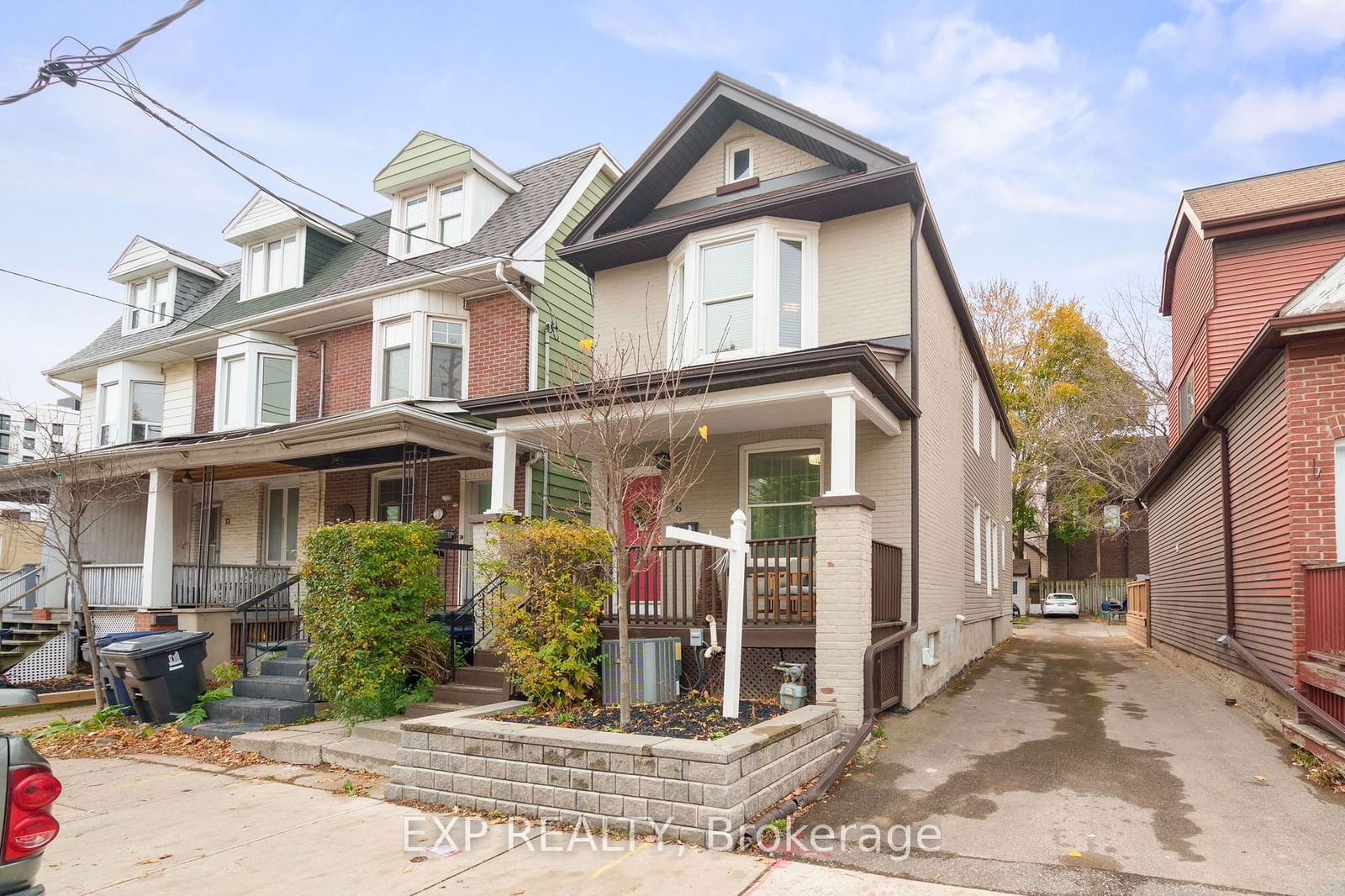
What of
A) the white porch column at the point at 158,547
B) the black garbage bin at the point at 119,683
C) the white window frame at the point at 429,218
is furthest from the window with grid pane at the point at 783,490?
the white porch column at the point at 158,547

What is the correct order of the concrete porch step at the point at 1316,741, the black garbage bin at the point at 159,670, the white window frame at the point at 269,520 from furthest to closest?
the white window frame at the point at 269,520
the black garbage bin at the point at 159,670
the concrete porch step at the point at 1316,741

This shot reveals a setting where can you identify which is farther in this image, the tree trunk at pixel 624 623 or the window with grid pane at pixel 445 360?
the window with grid pane at pixel 445 360

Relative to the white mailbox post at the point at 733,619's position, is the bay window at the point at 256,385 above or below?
above

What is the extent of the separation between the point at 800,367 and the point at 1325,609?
5.01 metres

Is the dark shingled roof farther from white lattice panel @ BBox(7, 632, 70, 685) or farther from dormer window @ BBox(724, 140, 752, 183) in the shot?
white lattice panel @ BBox(7, 632, 70, 685)

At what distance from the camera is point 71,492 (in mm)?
12109

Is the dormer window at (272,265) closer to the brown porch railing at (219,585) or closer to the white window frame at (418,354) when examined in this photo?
the white window frame at (418,354)

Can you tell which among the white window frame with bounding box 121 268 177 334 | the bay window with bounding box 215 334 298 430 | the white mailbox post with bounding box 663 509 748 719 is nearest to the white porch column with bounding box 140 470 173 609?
the bay window with bounding box 215 334 298 430

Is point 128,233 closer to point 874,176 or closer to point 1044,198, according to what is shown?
point 874,176

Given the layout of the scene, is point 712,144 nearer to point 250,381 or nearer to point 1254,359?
point 1254,359

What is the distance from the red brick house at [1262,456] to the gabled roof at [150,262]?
64.6ft

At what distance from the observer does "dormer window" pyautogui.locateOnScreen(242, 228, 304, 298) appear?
17.1 metres

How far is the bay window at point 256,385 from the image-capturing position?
51.9ft

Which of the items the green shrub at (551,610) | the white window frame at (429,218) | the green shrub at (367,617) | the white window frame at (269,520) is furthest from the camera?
the white window frame at (269,520)
